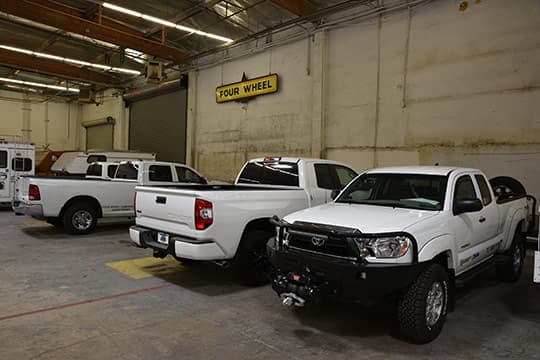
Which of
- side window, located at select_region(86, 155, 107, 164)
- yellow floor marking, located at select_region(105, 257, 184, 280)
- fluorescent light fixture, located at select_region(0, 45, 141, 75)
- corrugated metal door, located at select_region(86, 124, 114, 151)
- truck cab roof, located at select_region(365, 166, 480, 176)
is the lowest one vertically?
yellow floor marking, located at select_region(105, 257, 184, 280)

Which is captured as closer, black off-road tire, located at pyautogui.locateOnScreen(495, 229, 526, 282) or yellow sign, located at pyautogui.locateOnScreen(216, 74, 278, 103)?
black off-road tire, located at pyautogui.locateOnScreen(495, 229, 526, 282)

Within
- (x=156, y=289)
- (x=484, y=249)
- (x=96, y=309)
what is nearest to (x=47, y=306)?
(x=96, y=309)

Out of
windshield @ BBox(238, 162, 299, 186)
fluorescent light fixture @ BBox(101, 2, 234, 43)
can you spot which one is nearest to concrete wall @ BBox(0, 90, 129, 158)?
fluorescent light fixture @ BBox(101, 2, 234, 43)

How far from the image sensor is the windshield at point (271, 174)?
5.91m

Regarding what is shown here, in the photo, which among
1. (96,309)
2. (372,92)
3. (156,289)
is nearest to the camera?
(96,309)

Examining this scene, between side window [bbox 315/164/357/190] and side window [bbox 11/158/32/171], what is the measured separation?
1135cm

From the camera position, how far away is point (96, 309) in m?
4.26

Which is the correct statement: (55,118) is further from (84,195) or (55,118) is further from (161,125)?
(84,195)

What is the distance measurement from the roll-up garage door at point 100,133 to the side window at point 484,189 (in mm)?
20247

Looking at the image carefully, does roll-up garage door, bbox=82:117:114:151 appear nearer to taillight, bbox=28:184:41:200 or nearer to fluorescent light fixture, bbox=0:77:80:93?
fluorescent light fixture, bbox=0:77:80:93

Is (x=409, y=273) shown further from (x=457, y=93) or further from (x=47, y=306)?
(x=457, y=93)

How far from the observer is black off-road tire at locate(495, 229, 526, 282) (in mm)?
5466

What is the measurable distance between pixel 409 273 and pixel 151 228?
11.0ft

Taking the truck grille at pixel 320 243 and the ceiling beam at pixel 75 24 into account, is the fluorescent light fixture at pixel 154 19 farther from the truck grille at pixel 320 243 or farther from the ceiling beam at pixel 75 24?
the truck grille at pixel 320 243
